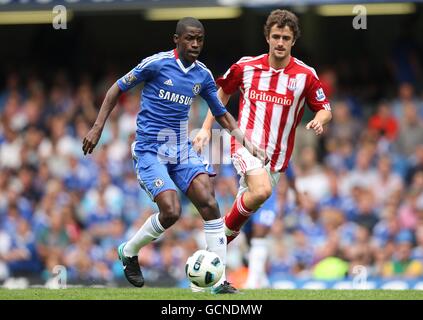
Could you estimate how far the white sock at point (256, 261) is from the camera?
12.0 metres

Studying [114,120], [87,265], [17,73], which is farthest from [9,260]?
[17,73]

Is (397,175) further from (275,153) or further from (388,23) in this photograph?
(275,153)

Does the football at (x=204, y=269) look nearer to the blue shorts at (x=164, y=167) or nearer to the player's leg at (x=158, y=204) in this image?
the player's leg at (x=158, y=204)

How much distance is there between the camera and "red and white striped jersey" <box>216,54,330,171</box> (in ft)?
33.6

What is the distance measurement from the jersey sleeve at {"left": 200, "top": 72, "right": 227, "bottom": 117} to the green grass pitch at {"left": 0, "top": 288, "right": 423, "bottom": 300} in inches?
65.7

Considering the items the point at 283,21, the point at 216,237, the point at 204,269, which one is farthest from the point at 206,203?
the point at 283,21

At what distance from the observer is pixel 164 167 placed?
365 inches

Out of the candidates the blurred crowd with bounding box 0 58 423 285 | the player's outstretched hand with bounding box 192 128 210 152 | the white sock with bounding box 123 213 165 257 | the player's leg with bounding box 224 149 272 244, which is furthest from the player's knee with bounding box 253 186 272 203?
the blurred crowd with bounding box 0 58 423 285

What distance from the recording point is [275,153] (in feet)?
34.5

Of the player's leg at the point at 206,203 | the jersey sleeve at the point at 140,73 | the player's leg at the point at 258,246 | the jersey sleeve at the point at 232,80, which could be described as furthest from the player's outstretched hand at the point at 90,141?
the player's leg at the point at 258,246

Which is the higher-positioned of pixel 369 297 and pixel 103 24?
pixel 103 24

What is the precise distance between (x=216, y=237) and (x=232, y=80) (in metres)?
1.92

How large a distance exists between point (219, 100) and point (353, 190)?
638 centimetres

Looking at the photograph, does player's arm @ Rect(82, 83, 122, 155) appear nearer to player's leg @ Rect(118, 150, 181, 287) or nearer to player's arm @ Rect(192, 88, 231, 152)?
player's leg @ Rect(118, 150, 181, 287)
